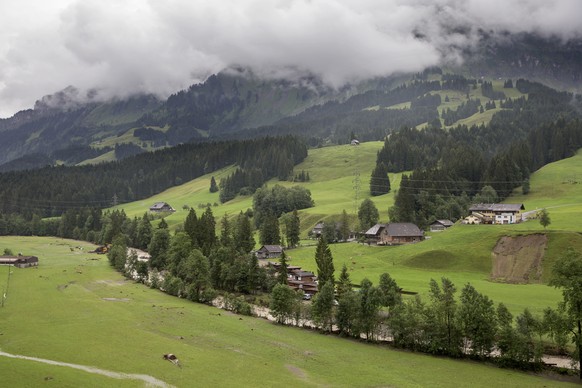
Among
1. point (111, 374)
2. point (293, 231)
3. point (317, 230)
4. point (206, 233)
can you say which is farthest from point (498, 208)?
point (111, 374)

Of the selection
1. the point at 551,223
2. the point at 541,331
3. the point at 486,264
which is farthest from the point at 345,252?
the point at 541,331

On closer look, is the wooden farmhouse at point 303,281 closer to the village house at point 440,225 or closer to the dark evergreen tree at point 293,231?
the dark evergreen tree at point 293,231

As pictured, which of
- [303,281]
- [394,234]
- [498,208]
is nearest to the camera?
[303,281]

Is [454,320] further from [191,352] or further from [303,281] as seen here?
[303,281]

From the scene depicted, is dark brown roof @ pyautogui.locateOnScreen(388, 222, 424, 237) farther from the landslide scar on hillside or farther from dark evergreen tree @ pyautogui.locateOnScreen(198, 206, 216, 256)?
dark evergreen tree @ pyautogui.locateOnScreen(198, 206, 216, 256)

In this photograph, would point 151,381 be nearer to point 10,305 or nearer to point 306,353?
point 306,353

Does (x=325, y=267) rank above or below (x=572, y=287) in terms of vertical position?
below

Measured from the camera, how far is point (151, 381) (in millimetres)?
57344

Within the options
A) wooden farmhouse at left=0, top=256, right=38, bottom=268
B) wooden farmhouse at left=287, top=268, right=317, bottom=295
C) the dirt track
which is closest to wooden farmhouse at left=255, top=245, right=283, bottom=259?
wooden farmhouse at left=287, top=268, right=317, bottom=295

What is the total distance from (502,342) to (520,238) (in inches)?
2449

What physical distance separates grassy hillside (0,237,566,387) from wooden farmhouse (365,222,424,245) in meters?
70.0

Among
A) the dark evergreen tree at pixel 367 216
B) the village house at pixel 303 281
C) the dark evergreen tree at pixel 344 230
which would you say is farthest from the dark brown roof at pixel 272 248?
the dark evergreen tree at pixel 367 216

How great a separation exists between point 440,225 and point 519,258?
5218 cm

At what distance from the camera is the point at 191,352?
7106cm
